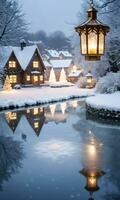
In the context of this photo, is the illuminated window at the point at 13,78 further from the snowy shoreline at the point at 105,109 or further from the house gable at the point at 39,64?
the snowy shoreline at the point at 105,109

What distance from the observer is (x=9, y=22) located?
3497 centimetres

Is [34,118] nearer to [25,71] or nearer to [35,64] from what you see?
[25,71]

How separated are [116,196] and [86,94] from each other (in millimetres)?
37093

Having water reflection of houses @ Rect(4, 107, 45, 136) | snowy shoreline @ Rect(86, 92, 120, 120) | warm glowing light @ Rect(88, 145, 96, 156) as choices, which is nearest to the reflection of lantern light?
warm glowing light @ Rect(88, 145, 96, 156)

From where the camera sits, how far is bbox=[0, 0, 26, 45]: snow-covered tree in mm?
33781

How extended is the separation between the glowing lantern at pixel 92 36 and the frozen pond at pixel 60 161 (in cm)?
367

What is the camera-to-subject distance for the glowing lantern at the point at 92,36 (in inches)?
335

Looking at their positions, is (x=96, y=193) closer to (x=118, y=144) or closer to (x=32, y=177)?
(x=32, y=177)

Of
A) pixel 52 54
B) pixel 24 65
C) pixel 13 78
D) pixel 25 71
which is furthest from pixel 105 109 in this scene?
pixel 52 54

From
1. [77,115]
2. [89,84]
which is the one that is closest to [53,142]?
[77,115]

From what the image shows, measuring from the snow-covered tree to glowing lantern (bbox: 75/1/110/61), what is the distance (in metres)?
24.5

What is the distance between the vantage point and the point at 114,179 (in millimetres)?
10336

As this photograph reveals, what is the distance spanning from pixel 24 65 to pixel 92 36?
53.9 metres

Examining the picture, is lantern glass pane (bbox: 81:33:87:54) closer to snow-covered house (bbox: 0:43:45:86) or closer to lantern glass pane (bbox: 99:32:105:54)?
lantern glass pane (bbox: 99:32:105:54)
